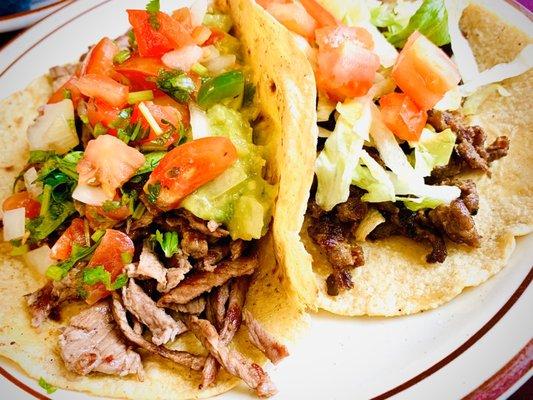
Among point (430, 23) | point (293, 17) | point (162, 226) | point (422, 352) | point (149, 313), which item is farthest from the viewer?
point (430, 23)

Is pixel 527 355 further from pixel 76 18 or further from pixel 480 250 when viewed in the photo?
pixel 76 18

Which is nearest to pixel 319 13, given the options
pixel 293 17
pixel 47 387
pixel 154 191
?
pixel 293 17

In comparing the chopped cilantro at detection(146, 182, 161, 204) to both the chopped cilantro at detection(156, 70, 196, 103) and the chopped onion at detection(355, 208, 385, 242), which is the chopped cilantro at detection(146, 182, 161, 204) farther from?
the chopped onion at detection(355, 208, 385, 242)

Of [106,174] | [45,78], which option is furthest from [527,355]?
[45,78]

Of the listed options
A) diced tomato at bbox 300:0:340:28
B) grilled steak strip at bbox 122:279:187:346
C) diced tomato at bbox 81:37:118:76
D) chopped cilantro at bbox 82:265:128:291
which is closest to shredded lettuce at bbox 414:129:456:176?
diced tomato at bbox 300:0:340:28

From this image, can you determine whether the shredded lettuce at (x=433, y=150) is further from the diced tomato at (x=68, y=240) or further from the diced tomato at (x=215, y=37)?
the diced tomato at (x=68, y=240)

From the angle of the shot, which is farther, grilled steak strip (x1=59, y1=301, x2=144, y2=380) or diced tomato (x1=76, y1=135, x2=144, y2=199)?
diced tomato (x1=76, y1=135, x2=144, y2=199)

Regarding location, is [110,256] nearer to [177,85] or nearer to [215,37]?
[177,85]

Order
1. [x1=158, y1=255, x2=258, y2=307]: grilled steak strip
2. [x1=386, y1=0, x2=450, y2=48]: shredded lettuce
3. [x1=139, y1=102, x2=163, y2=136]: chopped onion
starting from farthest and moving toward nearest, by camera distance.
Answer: [x1=386, y1=0, x2=450, y2=48]: shredded lettuce
[x1=139, y1=102, x2=163, y2=136]: chopped onion
[x1=158, y1=255, x2=258, y2=307]: grilled steak strip
